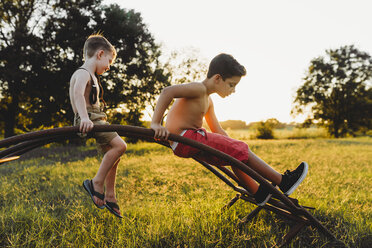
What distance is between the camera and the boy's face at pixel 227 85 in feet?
8.00

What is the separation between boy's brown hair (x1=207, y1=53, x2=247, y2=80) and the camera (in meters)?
2.41

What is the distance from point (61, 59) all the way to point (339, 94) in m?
33.7

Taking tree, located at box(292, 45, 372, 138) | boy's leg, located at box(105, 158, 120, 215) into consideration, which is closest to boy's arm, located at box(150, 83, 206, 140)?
boy's leg, located at box(105, 158, 120, 215)

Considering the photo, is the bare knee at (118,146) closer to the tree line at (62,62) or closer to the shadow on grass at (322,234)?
the shadow on grass at (322,234)

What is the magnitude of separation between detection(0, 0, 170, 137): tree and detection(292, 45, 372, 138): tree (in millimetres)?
26161

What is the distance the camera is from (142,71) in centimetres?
1619

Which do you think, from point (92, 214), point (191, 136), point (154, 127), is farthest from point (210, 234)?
point (92, 214)

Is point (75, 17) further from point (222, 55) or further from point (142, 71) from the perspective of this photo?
point (222, 55)

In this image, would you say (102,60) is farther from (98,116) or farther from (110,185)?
(110,185)

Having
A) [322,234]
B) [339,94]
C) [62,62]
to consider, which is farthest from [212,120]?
[339,94]

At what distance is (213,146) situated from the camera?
2408 mm

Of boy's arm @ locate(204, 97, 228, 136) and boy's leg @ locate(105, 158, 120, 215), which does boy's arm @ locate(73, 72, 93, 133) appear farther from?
boy's arm @ locate(204, 97, 228, 136)

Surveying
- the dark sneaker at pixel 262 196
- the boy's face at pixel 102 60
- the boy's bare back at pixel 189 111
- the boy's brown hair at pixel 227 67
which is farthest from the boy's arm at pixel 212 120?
the boy's face at pixel 102 60

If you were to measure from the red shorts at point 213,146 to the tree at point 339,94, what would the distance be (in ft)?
118
